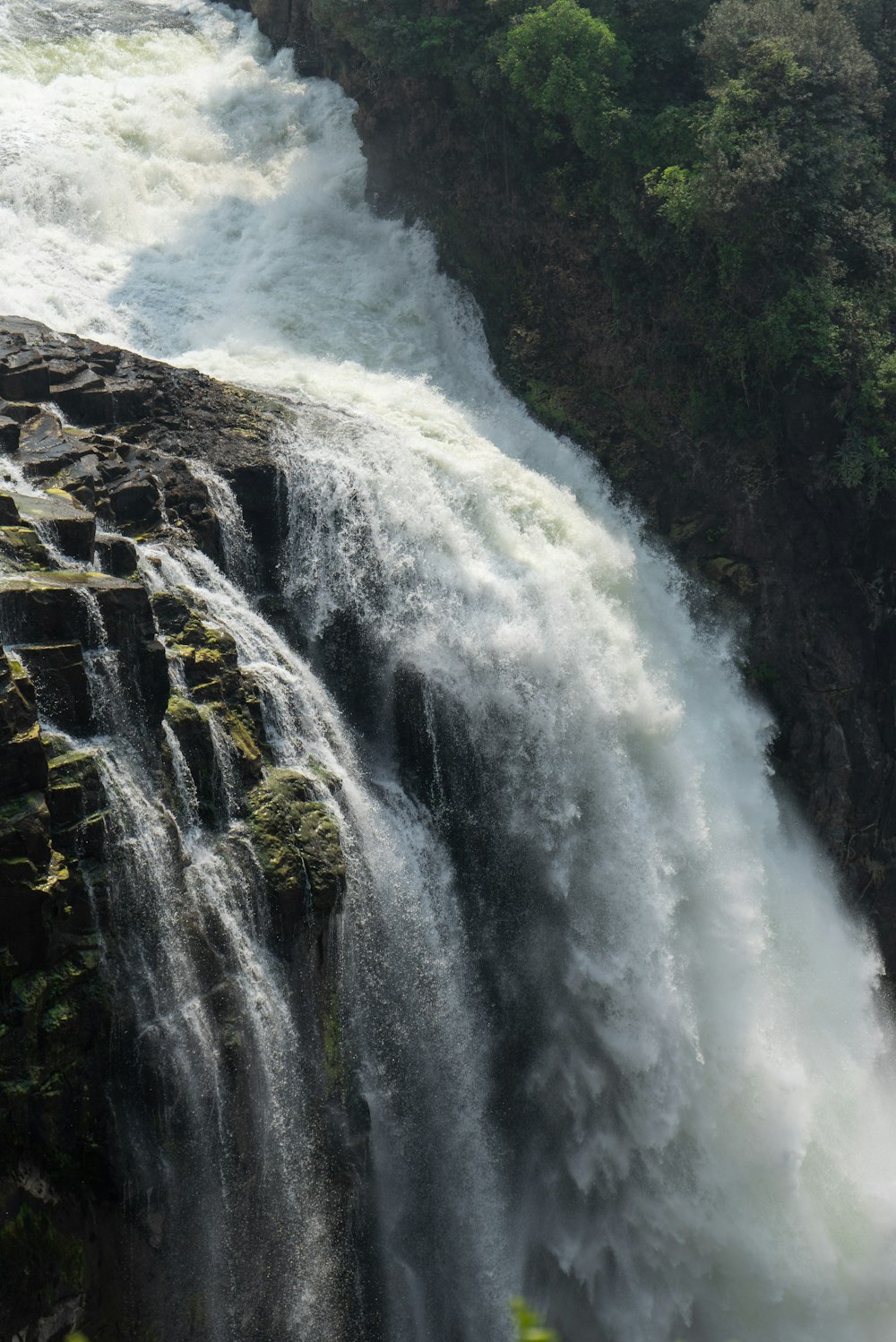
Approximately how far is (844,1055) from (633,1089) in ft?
17.2

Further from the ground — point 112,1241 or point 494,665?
point 494,665

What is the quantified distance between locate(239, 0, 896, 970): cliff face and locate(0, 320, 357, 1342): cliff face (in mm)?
10969

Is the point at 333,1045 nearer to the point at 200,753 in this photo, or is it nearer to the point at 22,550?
the point at 200,753

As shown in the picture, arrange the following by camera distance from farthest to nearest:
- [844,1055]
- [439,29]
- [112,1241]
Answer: [439,29], [844,1055], [112,1241]

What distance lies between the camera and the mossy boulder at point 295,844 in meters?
14.1

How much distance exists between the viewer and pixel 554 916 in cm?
1759

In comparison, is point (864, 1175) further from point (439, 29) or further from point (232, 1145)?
point (439, 29)

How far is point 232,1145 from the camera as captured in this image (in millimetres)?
13461

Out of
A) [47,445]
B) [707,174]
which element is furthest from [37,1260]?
[707,174]

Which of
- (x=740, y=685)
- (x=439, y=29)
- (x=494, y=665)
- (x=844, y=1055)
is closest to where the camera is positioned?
(x=494, y=665)

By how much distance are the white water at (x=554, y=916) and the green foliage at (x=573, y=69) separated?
7.15 metres

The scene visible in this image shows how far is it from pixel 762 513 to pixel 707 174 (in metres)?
6.83

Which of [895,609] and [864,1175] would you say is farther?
[895,609]

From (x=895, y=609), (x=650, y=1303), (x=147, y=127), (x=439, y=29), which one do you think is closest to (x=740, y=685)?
(x=895, y=609)
